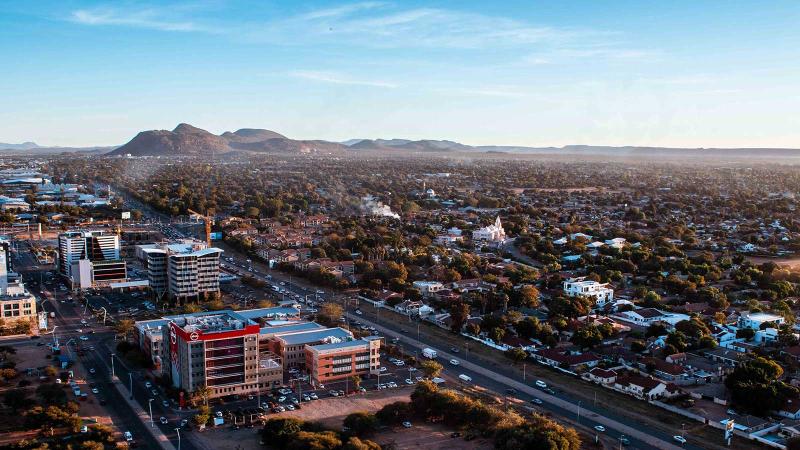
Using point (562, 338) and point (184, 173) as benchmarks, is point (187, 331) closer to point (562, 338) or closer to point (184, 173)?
point (562, 338)

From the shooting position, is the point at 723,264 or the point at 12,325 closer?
the point at 12,325

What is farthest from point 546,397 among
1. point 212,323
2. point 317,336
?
point 212,323

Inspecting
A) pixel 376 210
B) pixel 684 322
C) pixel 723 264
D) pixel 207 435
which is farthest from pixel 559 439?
pixel 376 210

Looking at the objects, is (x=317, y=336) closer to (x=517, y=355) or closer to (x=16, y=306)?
(x=517, y=355)

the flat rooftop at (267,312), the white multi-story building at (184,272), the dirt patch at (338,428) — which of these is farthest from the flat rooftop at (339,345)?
the white multi-story building at (184,272)

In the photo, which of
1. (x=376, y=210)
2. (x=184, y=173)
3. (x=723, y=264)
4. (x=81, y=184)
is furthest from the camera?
(x=184, y=173)

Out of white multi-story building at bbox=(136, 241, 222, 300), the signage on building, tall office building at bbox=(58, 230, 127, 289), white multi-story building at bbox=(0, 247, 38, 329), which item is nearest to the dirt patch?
the signage on building
